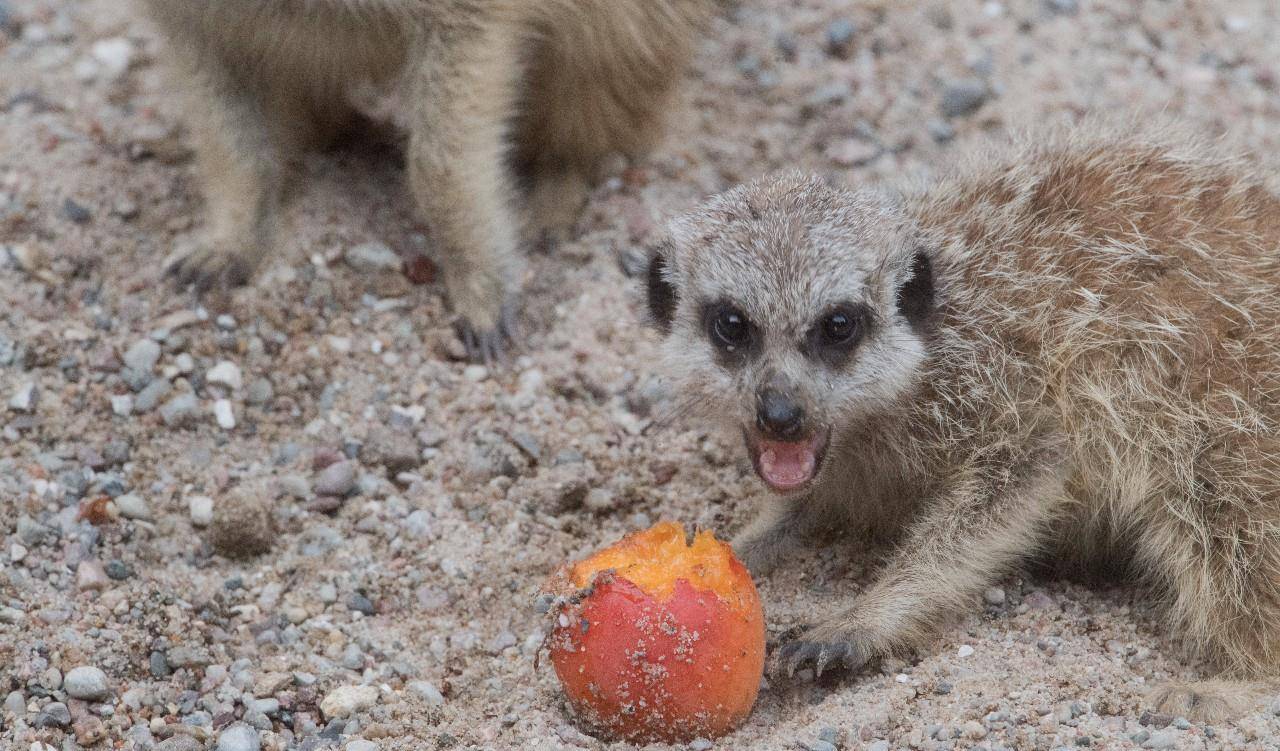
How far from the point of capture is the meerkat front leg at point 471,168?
4270 mm

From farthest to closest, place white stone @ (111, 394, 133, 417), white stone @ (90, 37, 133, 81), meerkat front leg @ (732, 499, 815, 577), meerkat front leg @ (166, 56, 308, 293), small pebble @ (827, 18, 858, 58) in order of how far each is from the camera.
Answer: small pebble @ (827, 18, 858, 58) < white stone @ (90, 37, 133, 81) < meerkat front leg @ (166, 56, 308, 293) < white stone @ (111, 394, 133, 417) < meerkat front leg @ (732, 499, 815, 577)

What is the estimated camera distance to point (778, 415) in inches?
118

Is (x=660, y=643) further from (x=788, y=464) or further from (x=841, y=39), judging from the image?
(x=841, y=39)

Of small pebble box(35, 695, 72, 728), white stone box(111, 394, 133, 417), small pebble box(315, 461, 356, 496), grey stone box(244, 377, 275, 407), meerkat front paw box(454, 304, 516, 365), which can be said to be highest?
small pebble box(35, 695, 72, 728)

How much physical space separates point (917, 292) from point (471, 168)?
5.19ft

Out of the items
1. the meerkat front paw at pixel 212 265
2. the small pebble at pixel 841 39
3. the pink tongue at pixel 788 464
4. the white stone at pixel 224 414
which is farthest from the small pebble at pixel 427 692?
the small pebble at pixel 841 39

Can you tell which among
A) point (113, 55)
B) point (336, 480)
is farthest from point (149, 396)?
point (113, 55)

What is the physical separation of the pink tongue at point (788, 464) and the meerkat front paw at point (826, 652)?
0.32 meters

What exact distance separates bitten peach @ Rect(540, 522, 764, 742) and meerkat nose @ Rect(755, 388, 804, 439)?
0.26m

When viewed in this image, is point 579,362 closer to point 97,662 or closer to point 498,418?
point 498,418

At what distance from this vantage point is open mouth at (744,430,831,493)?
3.12 metres

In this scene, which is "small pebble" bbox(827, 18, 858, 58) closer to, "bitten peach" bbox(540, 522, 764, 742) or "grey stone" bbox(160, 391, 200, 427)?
"grey stone" bbox(160, 391, 200, 427)

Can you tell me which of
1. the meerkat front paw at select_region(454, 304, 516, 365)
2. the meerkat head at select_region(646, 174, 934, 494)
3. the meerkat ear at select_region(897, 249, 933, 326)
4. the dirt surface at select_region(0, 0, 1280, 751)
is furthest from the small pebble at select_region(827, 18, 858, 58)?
the meerkat ear at select_region(897, 249, 933, 326)

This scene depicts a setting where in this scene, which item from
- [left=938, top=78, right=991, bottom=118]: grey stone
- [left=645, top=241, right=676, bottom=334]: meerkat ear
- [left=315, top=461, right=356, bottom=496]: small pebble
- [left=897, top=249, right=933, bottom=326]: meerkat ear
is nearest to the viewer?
[left=897, top=249, right=933, bottom=326]: meerkat ear
